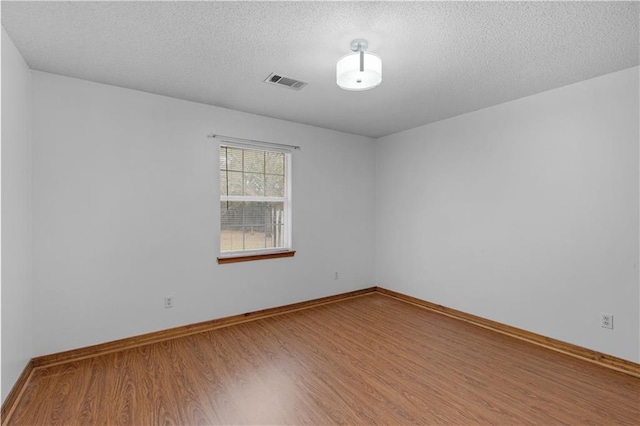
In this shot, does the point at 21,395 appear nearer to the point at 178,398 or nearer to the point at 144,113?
the point at 178,398

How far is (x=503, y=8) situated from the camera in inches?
68.2

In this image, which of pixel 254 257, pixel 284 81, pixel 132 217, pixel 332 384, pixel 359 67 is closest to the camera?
pixel 359 67

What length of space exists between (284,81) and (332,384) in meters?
2.56

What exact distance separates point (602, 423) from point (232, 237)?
343 centimetres

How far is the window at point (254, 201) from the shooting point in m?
3.58

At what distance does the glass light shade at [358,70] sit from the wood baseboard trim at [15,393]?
3.04m

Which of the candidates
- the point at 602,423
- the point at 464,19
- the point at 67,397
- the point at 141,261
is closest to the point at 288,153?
the point at 141,261

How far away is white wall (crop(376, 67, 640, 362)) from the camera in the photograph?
257 centimetres

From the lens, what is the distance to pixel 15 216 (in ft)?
7.05

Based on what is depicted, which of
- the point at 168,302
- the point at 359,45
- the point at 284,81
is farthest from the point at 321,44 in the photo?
the point at 168,302

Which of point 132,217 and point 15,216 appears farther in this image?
point 132,217

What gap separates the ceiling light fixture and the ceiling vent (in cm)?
73

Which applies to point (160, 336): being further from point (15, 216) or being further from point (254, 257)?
point (15, 216)

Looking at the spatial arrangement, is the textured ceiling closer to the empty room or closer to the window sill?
the empty room
